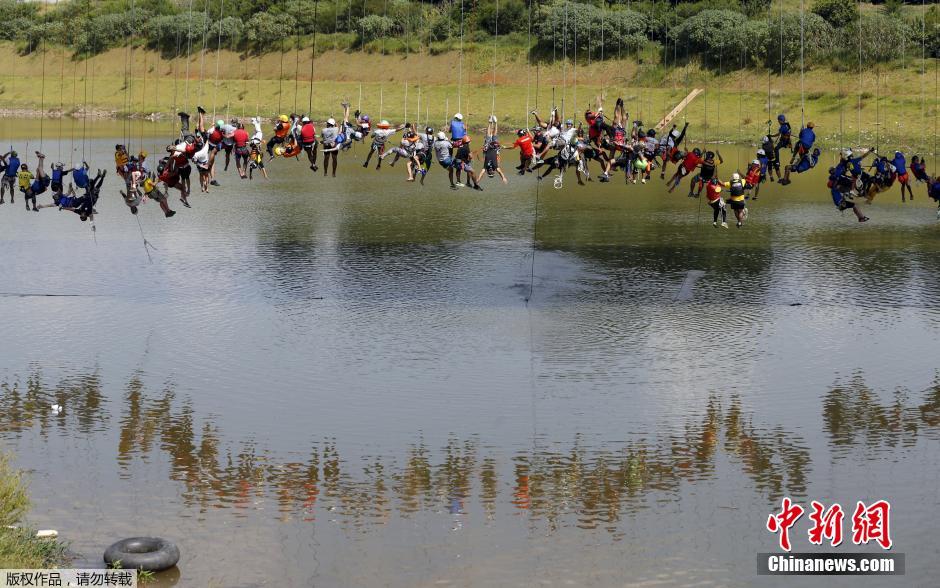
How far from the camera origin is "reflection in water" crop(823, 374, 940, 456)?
111 feet

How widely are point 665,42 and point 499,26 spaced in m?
18.4

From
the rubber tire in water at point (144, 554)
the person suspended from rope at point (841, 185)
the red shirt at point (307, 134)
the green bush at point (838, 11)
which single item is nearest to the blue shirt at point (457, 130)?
the red shirt at point (307, 134)

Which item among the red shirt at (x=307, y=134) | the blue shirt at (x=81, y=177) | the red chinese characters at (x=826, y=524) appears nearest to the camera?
the red chinese characters at (x=826, y=524)

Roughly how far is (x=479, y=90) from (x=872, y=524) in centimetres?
8928

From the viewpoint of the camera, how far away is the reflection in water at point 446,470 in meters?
28.8

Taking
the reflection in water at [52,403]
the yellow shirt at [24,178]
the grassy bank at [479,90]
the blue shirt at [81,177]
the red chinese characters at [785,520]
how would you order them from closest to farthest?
the red chinese characters at [785,520] → the reflection in water at [52,403] → the blue shirt at [81,177] → the yellow shirt at [24,178] → the grassy bank at [479,90]

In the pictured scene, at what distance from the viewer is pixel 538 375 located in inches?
1574

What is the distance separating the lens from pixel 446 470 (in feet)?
103

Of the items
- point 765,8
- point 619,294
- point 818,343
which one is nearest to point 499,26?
point 765,8

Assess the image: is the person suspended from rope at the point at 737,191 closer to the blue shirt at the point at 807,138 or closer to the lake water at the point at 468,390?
the blue shirt at the point at 807,138

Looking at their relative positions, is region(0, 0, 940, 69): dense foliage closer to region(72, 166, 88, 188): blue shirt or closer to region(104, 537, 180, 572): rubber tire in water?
region(72, 166, 88, 188): blue shirt

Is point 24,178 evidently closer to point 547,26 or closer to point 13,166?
point 13,166

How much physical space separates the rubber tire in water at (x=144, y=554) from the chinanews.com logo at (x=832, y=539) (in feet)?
39.2

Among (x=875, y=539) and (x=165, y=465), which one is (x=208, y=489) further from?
(x=875, y=539)
